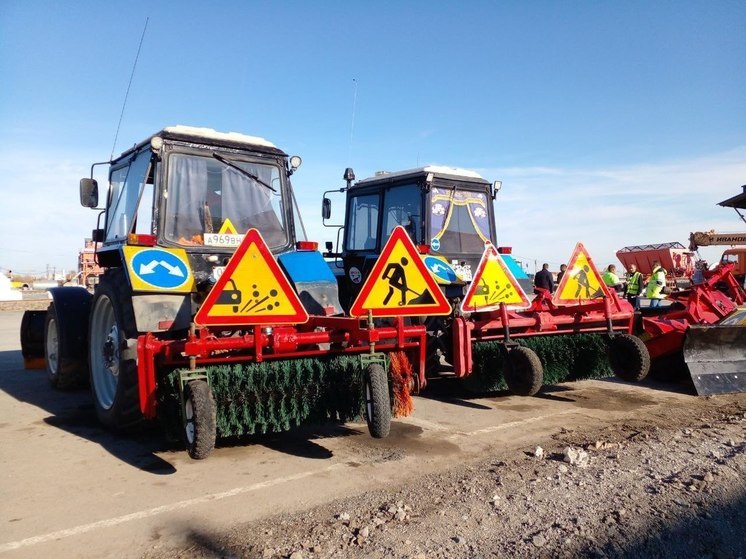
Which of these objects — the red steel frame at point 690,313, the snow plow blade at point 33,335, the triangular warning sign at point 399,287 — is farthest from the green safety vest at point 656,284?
the snow plow blade at point 33,335

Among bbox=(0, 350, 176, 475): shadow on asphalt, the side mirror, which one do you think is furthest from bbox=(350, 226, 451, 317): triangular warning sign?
the side mirror

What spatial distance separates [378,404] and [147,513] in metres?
1.51

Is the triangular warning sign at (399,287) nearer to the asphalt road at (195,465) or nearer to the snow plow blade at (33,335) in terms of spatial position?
the asphalt road at (195,465)

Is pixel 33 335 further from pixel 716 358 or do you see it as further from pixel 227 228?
pixel 716 358

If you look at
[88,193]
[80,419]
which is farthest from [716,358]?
[88,193]

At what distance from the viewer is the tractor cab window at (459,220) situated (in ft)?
22.9

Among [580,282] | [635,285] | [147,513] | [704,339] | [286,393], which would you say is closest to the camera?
[147,513]

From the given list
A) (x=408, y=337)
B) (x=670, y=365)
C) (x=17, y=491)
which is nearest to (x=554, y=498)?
(x=408, y=337)

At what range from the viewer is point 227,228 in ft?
16.8

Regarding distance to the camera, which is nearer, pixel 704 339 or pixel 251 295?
pixel 251 295

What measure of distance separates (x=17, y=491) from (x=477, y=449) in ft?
10.2

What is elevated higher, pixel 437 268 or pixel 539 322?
pixel 437 268

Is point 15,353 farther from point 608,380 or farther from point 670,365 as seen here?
point 670,365

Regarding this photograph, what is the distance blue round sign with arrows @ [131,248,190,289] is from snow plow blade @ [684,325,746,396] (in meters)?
5.42
